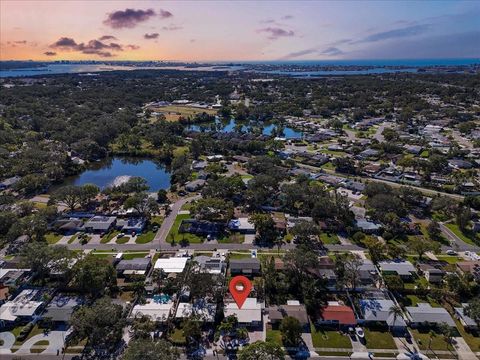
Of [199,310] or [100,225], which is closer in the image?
[199,310]

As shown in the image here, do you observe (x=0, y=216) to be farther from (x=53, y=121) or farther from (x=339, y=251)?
(x=53, y=121)

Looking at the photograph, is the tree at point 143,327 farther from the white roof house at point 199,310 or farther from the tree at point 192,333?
the tree at point 192,333

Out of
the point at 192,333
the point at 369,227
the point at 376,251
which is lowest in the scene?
the point at 369,227

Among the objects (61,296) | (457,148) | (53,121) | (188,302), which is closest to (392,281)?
(188,302)

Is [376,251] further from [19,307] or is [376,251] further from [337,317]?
[19,307]

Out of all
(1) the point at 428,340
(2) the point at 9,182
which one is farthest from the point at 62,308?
(2) the point at 9,182
